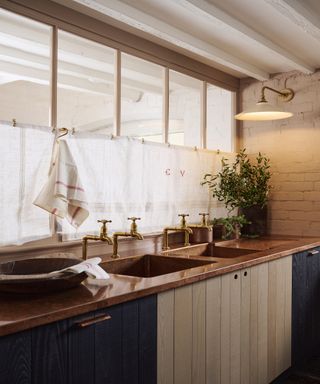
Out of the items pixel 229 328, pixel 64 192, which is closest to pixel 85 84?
pixel 64 192

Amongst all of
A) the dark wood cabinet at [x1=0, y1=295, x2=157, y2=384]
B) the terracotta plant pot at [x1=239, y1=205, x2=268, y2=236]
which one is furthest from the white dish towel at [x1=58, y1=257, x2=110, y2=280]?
the terracotta plant pot at [x1=239, y1=205, x2=268, y2=236]

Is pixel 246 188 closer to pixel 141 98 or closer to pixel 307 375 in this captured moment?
pixel 141 98

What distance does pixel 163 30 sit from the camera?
3090mm

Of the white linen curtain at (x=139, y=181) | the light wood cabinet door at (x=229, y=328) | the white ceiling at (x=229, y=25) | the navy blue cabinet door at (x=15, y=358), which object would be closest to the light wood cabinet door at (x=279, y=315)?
the light wood cabinet door at (x=229, y=328)

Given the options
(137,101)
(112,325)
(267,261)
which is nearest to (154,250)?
(267,261)

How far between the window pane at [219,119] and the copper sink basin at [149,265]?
156 cm

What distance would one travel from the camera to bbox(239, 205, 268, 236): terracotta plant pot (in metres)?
4.29

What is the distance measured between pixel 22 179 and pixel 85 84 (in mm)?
842

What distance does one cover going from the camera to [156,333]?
2.12 m

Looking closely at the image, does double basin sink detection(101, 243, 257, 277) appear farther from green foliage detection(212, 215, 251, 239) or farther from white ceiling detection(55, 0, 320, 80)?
white ceiling detection(55, 0, 320, 80)

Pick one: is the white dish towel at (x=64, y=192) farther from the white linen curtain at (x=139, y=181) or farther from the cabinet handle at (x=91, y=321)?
the cabinet handle at (x=91, y=321)

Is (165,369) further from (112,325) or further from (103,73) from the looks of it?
(103,73)

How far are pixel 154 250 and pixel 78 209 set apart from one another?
932 mm

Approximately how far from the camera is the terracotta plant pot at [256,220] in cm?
429
